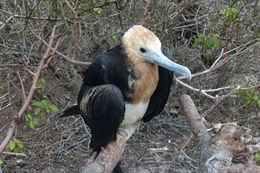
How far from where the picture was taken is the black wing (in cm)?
162

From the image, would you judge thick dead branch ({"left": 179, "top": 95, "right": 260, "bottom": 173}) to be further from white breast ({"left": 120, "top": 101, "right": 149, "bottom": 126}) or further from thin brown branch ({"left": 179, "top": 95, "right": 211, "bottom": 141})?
white breast ({"left": 120, "top": 101, "right": 149, "bottom": 126})

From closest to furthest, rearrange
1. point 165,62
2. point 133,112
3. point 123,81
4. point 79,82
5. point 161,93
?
point 165,62 < point 123,81 < point 133,112 < point 161,93 < point 79,82

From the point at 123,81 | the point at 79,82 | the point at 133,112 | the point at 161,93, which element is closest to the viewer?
the point at 123,81

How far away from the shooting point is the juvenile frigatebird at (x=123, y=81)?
4.43ft

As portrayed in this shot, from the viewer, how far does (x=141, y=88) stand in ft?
4.91

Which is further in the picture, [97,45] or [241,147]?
[97,45]

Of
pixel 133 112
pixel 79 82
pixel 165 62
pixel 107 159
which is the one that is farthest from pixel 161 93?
pixel 79 82

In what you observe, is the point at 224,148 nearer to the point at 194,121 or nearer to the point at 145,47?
the point at 194,121

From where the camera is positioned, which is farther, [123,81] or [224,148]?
[123,81]

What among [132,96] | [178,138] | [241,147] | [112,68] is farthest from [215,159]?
Answer: [178,138]

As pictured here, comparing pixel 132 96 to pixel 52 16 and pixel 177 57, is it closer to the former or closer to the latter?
pixel 52 16

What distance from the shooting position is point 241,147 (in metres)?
1.26

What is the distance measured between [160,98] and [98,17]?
97 centimetres

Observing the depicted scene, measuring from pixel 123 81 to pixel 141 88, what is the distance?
0.09m
